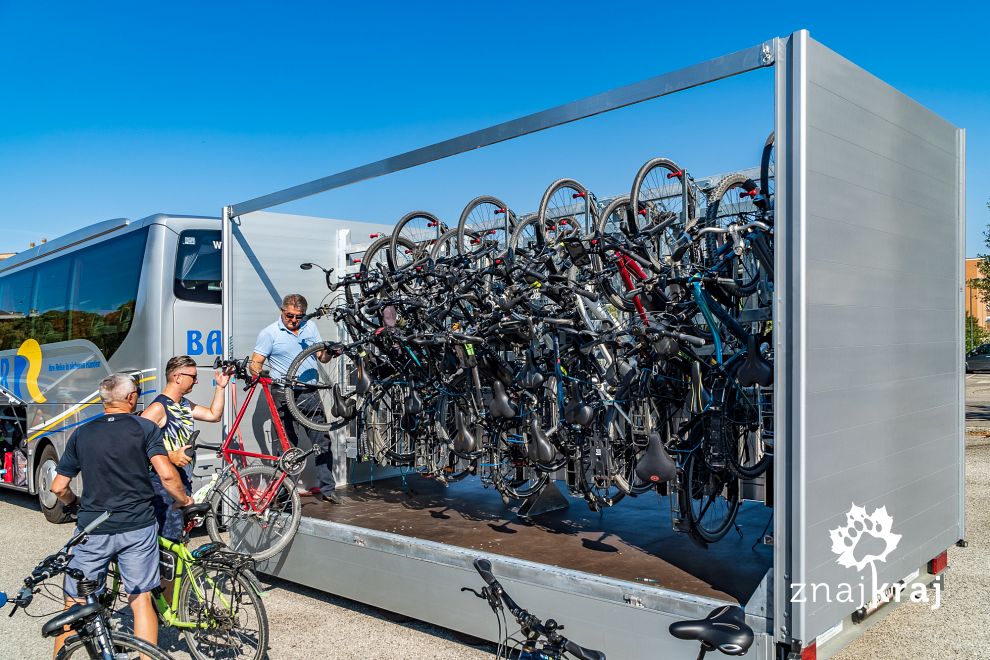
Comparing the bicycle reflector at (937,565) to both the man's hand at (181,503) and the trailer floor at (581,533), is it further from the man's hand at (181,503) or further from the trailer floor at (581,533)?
the man's hand at (181,503)

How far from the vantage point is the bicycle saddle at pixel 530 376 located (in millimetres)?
5156

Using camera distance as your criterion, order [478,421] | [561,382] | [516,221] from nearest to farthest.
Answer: [561,382] → [478,421] → [516,221]

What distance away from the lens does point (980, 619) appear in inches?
192

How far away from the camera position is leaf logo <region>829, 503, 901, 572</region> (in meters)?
3.50

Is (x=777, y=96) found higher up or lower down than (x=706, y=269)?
higher up

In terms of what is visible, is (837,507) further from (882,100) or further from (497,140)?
(497,140)

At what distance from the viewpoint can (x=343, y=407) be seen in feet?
21.3

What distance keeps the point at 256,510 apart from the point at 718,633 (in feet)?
12.2

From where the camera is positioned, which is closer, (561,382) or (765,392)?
(765,392)

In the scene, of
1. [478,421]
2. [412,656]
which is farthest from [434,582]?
[478,421]

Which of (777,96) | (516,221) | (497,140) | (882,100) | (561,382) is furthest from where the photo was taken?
(516,221)

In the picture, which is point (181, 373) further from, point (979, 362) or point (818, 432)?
point (979, 362)

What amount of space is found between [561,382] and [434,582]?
4.82ft

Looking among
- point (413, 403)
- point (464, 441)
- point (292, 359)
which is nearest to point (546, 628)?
point (464, 441)
